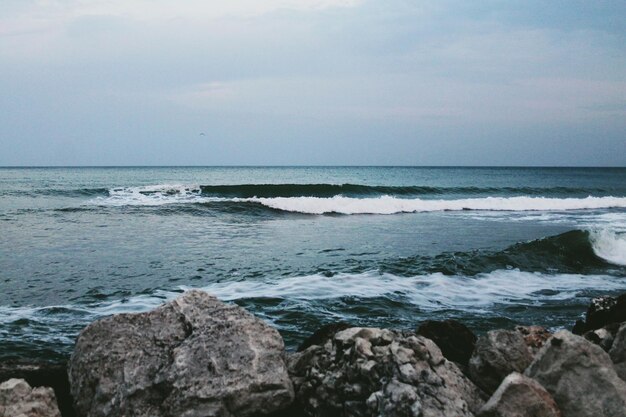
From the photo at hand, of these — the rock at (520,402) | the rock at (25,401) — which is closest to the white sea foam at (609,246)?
the rock at (520,402)

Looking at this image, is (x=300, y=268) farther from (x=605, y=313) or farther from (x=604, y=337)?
(x=604, y=337)

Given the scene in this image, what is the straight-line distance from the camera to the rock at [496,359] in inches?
154

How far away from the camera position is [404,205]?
89.7 feet

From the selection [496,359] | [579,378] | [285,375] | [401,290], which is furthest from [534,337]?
[401,290]

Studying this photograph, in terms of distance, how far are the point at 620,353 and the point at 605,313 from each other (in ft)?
5.71

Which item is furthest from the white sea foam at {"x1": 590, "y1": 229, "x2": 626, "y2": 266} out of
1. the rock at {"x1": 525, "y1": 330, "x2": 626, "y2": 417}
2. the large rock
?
the large rock

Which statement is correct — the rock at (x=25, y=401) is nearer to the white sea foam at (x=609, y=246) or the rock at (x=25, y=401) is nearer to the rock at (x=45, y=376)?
the rock at (x=45, y=376)

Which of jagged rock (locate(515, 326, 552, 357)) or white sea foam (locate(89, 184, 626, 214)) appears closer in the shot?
jagged rock (locate(515, 326, 552, 357))

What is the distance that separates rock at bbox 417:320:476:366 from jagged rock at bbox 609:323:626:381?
3.45ft

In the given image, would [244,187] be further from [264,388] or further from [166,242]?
[264,388]

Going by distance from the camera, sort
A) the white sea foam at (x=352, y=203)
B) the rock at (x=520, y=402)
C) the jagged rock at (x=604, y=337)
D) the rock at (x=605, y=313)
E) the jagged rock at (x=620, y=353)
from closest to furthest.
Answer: the rock at (x=520, y=402) → the jagged rock at (x=620, y=353) → the jagged rock at (x=604, y=337) → the rock at (x=605, y=313) → the white sea foam at (x=352, y=203)

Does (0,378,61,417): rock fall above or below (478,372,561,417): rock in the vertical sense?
below

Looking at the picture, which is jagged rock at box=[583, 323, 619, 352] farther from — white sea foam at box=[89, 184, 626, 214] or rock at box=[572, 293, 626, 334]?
white sea foam at box=[89, 184, 626, 214]

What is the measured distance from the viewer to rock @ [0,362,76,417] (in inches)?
155
